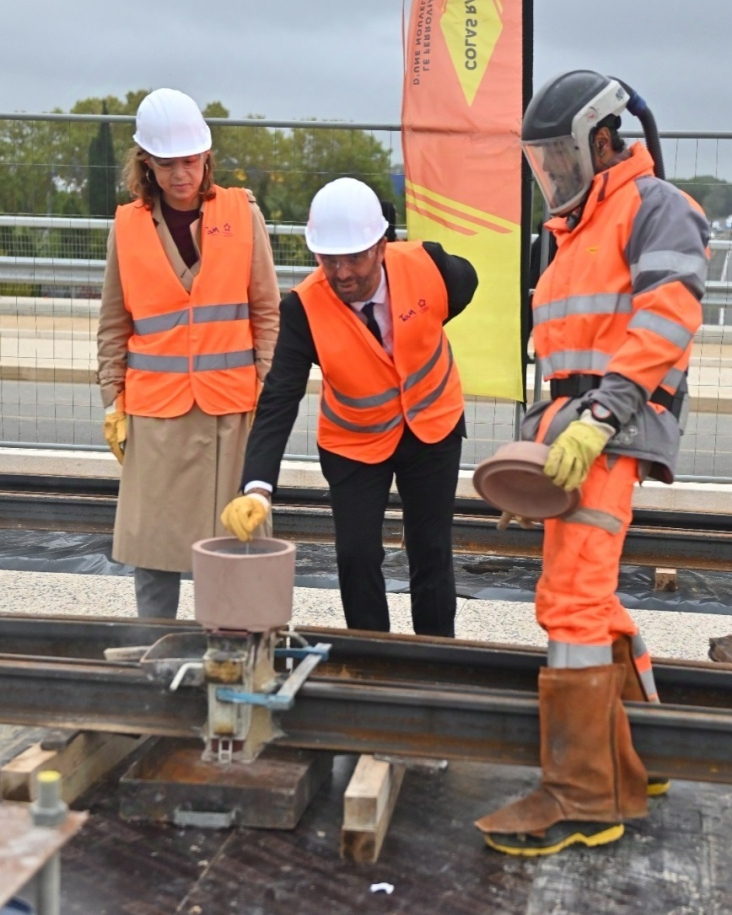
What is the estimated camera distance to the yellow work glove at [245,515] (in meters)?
3.64

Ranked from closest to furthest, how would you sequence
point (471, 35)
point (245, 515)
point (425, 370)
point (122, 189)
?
point (245, 515) → point (425, 370) → point (471, 35) → point (122, 189)

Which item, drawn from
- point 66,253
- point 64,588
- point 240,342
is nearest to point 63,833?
point 240,342

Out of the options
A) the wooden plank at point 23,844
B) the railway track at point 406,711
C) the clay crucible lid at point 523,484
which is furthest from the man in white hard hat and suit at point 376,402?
the wooden plank at point 23,844

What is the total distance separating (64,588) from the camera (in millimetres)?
5906

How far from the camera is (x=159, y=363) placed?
4.66m

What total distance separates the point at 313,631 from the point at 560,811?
Answer: 1.17 metres

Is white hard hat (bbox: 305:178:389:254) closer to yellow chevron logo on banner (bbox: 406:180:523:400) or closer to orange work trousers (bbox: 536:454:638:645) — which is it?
orange work trousers (bbox: 536:454:638:645)

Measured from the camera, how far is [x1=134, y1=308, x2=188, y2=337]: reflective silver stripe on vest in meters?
4.65

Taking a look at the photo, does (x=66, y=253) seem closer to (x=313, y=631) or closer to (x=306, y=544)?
(x=306, y=544)

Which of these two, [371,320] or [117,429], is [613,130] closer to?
[371,320]

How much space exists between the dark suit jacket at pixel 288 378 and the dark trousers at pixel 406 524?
3.8 inches

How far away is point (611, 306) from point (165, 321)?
1878 mm

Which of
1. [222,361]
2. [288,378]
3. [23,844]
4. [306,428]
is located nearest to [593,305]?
[288,378]

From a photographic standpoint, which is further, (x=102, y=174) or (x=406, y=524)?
(x=102, y=174)
